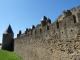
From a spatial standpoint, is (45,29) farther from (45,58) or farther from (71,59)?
(71,59)

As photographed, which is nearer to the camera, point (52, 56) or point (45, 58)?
point (52, 56)

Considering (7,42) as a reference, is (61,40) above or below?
above

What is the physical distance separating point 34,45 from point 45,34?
3066 mm

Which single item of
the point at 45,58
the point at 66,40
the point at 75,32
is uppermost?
the point at 75,32

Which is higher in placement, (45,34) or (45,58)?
(45,34)

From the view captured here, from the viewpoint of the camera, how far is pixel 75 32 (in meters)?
6.66

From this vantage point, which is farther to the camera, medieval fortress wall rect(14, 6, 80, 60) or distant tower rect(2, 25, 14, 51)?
distant tower rect(2, 25, 14, 51)

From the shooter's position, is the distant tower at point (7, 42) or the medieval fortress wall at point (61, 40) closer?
the medieval fortress wall at point (61, 40)

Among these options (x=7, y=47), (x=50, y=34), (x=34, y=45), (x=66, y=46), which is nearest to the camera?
(x=66, y=46)

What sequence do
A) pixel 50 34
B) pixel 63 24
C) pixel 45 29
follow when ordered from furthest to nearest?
1. pixel 45 29
2. pixel 50 34
3. pixel 63 24

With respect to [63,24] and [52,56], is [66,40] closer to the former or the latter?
[63,24]

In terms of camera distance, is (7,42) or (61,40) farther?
(7,42)

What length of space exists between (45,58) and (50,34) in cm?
217

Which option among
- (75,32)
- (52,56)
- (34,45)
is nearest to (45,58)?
(52,56)
